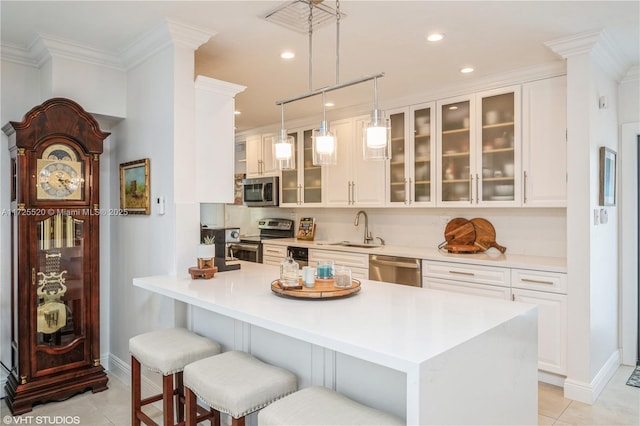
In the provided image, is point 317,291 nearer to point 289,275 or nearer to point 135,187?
point 289,275

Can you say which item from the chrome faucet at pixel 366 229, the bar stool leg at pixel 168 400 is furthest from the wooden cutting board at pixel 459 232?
the bar stool leg at pixel 168 400

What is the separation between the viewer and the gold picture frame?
2936mm

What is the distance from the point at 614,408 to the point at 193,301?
→ 9.27 feet

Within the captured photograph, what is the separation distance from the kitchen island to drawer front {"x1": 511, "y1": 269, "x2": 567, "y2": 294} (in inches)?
53.7

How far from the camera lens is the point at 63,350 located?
2.99 metres

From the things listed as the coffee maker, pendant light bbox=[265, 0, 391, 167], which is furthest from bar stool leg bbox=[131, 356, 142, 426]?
pendant light bbox=[265, 0, 391, 167]

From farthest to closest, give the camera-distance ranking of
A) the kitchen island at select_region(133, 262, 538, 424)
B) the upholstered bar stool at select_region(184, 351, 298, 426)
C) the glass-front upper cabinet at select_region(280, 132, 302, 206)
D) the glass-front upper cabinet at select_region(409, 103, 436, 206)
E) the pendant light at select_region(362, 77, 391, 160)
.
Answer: the glass-front upper cabinet at select_region(280, 132, 302, 206)
the glass-front upper cabinet at select_region(409, 103, 436, 206)
the pendant light at select_region(362, 77, 391, 160)
the upholstered bar stool at select_region(184, 351, 298, 426)
the kitchen island at select_region(133, 262, 538, 424)

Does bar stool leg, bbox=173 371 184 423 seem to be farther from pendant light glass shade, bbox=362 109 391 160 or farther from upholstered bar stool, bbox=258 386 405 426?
pendant light glass shade, bbox=362 109 391 160

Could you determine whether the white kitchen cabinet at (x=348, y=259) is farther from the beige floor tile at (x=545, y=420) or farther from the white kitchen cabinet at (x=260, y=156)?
A: the beige floor tile at (x=545, y=420)

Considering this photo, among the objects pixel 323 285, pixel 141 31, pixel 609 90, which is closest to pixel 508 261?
pixel 609 90

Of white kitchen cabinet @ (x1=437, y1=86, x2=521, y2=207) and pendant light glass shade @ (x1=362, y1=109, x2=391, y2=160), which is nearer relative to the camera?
pendant light glass shade @ (x1=362, y1=109, x2=391, y2=160)

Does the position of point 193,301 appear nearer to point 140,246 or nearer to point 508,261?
point 140,246

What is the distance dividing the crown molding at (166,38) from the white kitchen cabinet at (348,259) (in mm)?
2492

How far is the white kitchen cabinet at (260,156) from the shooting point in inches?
224
